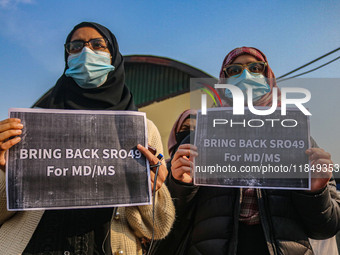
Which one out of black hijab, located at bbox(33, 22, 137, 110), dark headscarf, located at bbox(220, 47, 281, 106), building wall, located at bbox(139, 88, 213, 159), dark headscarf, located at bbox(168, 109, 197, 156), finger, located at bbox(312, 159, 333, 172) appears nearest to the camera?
finger, located at bbox(312, 159, 333, 172)

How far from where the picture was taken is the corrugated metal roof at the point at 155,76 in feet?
40.9

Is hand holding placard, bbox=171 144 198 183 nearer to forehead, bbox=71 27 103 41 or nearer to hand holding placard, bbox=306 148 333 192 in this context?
hand holding placard, bbox=306 148 333 192

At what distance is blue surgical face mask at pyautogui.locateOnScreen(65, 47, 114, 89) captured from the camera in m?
2.38

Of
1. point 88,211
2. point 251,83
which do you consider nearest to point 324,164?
point 251,83

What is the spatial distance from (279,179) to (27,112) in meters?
1.56

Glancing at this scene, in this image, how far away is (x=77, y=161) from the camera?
2.03 meters

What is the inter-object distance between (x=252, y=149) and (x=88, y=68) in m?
1.20

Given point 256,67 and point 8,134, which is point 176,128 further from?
point 8,134

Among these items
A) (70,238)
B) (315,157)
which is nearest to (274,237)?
(315,157)

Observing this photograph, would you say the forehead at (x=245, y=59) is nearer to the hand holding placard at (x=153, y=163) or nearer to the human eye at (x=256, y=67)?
the human eye at (x=256, y=67)

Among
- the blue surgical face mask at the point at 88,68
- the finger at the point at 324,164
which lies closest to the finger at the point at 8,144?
the blue surgical face mask at the point at 88,68

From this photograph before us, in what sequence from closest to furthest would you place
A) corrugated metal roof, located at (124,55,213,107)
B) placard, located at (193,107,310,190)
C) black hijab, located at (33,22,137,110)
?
placard, located at (193,107,310,190) → black hijab, located at (33,22,137,110) → corrugated metal roof, located at (124,55,213,107)

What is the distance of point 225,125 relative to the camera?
233 centimetres

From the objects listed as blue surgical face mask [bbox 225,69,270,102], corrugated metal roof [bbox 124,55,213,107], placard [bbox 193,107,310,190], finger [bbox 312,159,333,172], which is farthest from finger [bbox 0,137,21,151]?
corrugated metal roof [bbox 124,55,213,107]
